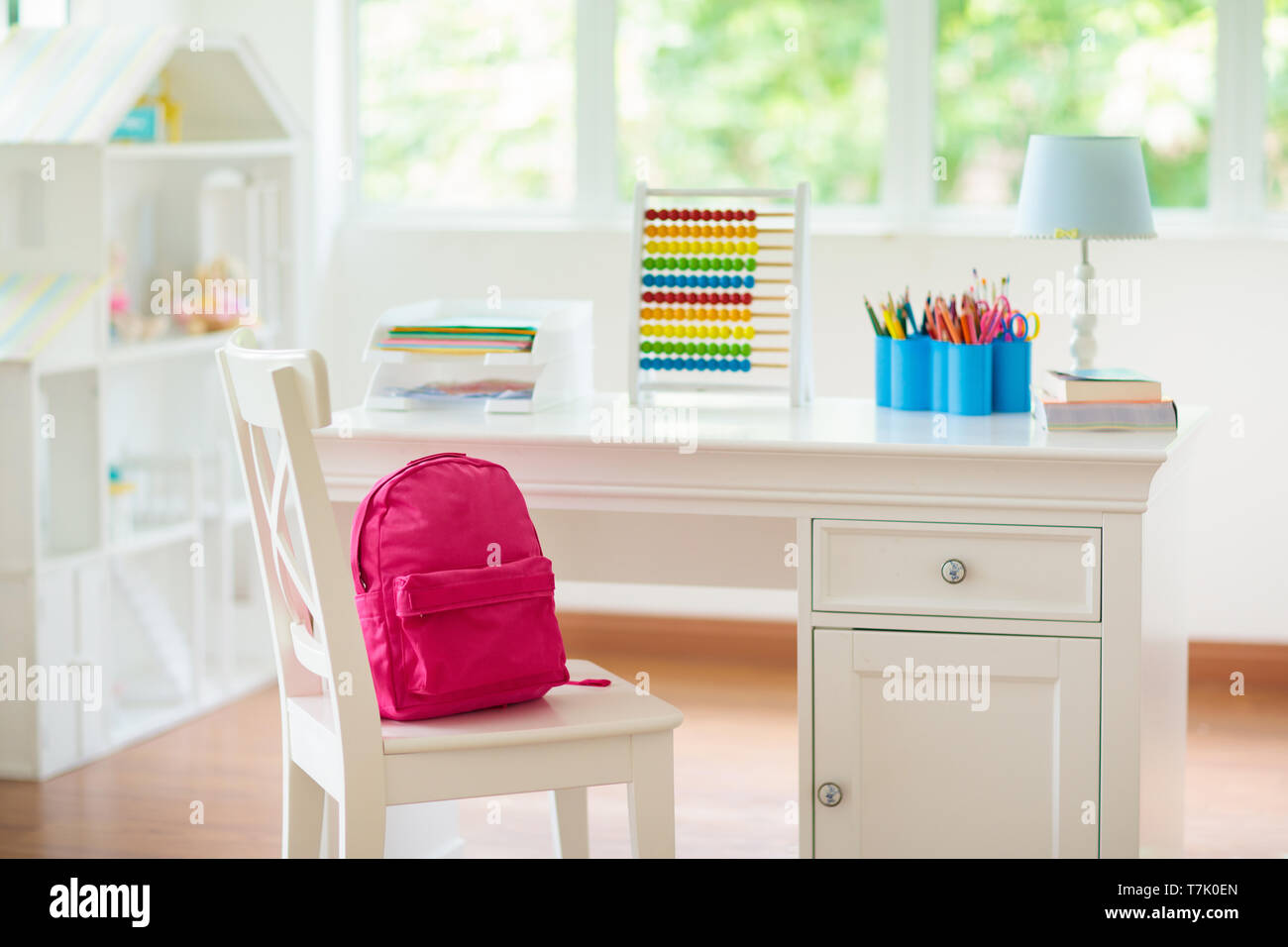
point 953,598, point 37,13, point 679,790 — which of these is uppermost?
point 37,13

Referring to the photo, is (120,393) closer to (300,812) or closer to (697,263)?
(697,263)

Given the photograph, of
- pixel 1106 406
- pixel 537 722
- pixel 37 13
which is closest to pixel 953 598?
pixel 1106 406

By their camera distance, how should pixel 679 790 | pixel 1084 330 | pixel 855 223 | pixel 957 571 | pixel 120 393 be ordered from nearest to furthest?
pixel 957 571 → pixel 1084 330 → pixel 679 790 → pixel 120 393 → pixel 855 223

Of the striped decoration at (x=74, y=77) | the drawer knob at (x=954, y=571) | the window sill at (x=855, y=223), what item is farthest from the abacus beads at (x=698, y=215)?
the window sill at (x=855, y=223)

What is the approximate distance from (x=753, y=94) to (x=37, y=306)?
6.14 ft

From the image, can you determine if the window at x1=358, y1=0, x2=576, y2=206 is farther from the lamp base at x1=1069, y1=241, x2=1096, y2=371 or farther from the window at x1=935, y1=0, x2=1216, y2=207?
the lamp base at x1=1069, y1=241, x2=1096, y2=371

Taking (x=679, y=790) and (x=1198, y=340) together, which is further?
(x=1198, y=340)

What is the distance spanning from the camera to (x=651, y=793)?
6.25 ft

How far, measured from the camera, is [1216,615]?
385cm

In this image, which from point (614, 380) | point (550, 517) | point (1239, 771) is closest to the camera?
point (550, 517)

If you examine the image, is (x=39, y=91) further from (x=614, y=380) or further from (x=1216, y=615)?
(x=1216, y=615)

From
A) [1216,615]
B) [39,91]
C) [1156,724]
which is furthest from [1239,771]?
[39,91]

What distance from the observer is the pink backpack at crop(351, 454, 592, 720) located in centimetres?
183
